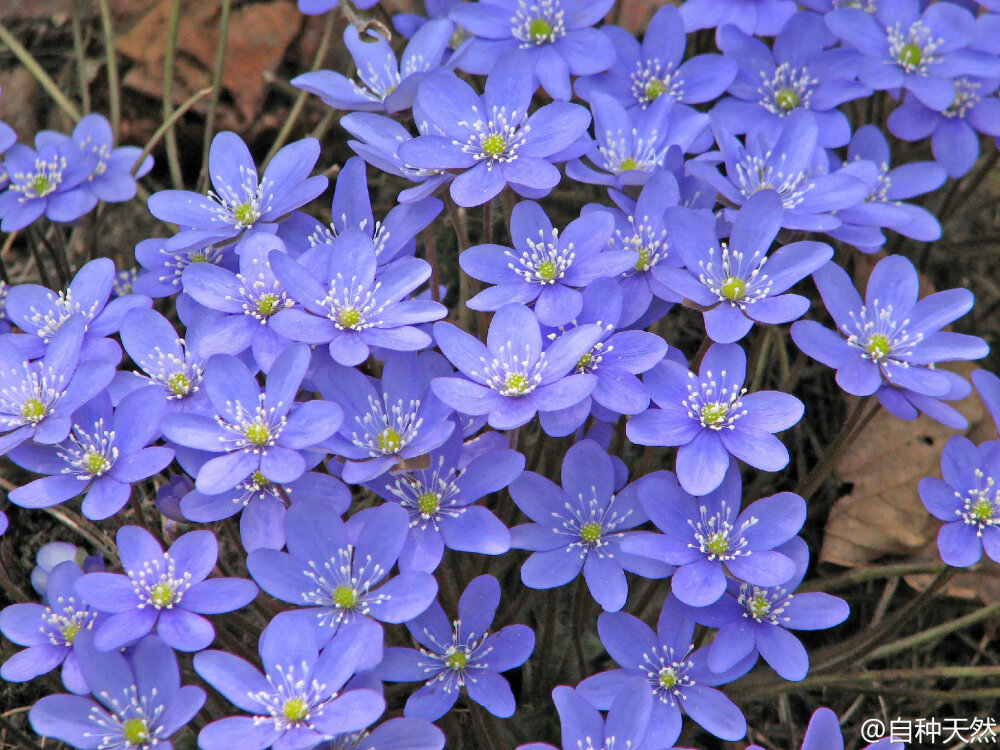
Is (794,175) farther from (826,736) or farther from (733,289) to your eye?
(826,736)

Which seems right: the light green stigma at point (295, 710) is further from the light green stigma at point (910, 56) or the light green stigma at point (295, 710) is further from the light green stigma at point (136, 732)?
the light green stigma at point (910, 56)

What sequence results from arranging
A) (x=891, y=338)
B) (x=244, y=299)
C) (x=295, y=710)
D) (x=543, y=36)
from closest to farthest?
(x=295, y=710) → (x=244, y=299) → (x=891, y=338) → (x=543, y=36)

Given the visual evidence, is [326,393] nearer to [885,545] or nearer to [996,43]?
[885,545]

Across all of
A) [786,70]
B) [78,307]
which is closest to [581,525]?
[78,307]

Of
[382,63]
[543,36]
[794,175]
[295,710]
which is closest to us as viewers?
[295,710]

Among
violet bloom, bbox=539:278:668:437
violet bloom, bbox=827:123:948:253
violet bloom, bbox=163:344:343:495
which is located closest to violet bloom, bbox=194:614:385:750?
violet bloom, bbox=163:344:343:495

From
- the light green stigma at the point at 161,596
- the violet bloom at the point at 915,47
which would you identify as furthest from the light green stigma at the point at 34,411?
the violet bloom at the point at 915,47

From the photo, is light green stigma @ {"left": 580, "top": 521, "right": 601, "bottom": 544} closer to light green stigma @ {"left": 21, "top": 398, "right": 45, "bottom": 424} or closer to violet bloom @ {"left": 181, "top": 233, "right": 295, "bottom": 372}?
violet bloom @ {"left": 181, "top": 233, "right": 295, "bottom": 372}

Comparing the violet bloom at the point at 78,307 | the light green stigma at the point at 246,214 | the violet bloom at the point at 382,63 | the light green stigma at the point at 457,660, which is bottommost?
the light green stigma at the point at 457,660
